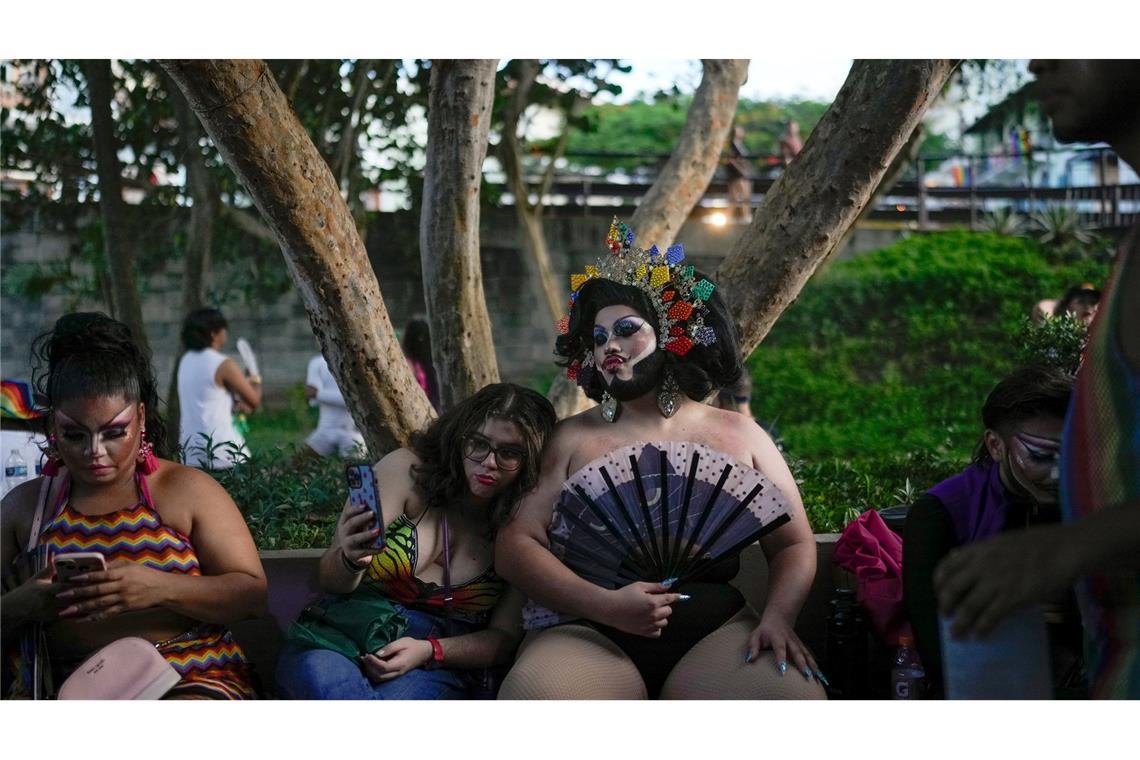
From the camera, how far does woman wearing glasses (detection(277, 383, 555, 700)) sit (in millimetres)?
3447

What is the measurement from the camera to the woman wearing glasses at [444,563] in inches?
136

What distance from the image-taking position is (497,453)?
11.5 feet

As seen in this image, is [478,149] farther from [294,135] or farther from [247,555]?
[247,555]

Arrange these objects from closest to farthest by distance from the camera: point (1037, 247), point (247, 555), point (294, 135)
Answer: point (247, 555) < point (294, 135) < point (1037, 247)

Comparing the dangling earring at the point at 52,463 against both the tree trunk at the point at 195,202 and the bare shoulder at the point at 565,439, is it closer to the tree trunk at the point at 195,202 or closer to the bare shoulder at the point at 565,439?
the bare shoulder at the point at 565,439

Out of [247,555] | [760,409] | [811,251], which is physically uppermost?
[811,251]

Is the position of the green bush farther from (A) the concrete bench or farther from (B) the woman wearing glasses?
(B) the woman wearing glasses

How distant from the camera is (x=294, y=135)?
14.1 ft

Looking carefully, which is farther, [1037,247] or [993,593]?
[1037,247]

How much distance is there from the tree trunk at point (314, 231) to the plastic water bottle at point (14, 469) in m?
1.44

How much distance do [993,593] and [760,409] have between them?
12.8 meters

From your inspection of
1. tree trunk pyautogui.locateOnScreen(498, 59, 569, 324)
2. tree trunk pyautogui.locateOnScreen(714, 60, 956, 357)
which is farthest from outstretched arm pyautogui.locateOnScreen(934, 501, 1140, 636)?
tree trunk pyautogui.locateOnScreen(498, 59, 569, 324)

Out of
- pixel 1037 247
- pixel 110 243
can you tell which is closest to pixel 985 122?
pixel 1037 247

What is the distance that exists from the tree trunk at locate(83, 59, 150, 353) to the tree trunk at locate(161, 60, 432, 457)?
161 inches
